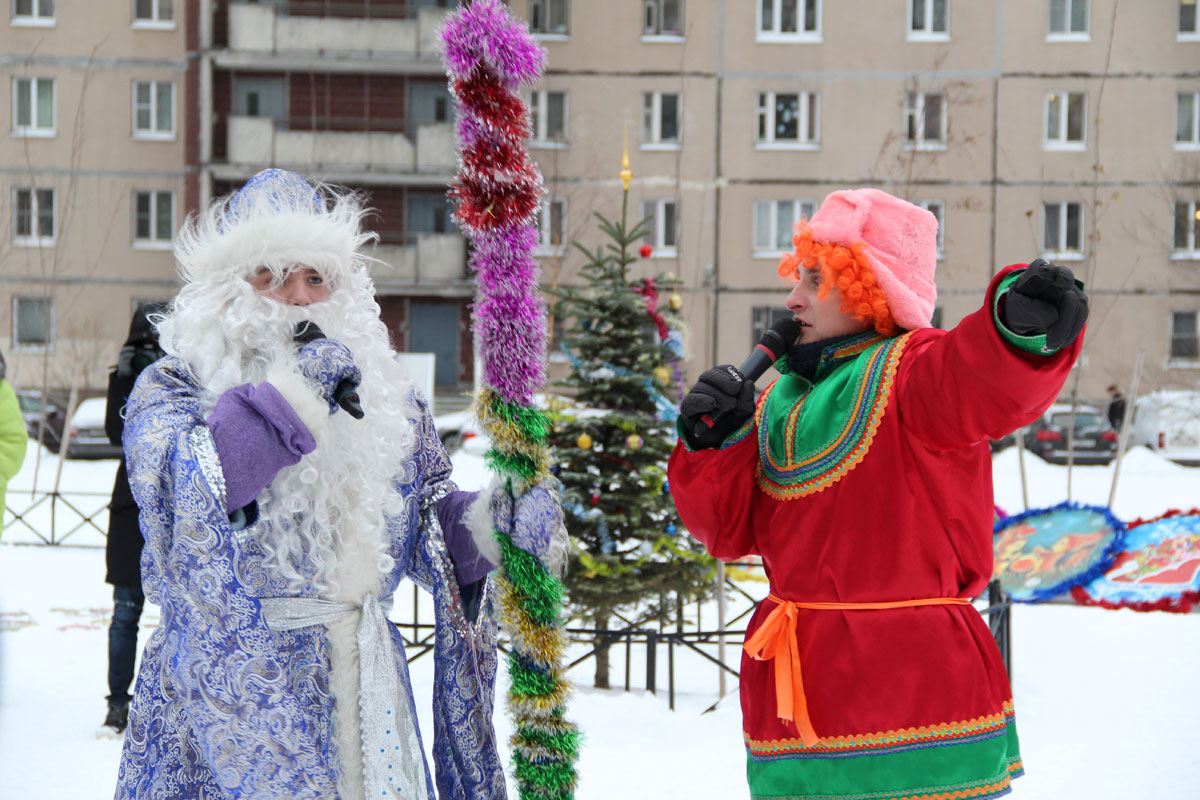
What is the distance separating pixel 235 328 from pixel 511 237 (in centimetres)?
73

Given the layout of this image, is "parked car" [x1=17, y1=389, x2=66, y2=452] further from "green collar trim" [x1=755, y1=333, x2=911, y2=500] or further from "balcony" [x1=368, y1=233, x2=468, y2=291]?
"green collar trim" [x1=755, y1=333, x2=911, y2=500]

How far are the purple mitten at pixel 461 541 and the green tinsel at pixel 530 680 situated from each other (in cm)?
35

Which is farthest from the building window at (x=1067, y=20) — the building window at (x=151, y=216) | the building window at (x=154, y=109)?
the building window at (x=151, y=216)

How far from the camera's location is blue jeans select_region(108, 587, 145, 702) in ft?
17.0

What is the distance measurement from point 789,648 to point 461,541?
2.66 feet

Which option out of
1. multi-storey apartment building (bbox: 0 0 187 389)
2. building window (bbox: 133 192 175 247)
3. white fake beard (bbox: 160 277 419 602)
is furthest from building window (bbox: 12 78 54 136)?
white fake beard (bbox: 160 277 419 602)

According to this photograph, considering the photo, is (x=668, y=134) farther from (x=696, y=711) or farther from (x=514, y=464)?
(x=514, y=464)

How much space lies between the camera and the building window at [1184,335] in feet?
71.7

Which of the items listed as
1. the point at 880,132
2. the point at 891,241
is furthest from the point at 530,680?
the point at 880,132

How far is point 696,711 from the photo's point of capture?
18.5 ft

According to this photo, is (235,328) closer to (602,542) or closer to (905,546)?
(905,546)

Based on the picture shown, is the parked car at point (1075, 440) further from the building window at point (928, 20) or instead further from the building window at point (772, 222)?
the building window at point (928, 20)

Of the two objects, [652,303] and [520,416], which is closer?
[520,416]

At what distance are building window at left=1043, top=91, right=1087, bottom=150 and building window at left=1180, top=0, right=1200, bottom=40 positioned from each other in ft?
7.84
